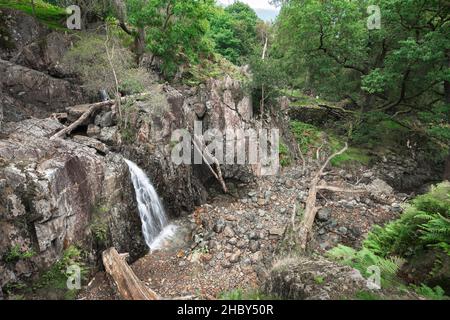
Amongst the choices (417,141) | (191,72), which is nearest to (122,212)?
(191,72)

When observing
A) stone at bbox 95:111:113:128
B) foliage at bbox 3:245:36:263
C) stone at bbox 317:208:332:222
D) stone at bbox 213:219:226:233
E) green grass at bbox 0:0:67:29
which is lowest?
stone at bbox 213:219:226:233

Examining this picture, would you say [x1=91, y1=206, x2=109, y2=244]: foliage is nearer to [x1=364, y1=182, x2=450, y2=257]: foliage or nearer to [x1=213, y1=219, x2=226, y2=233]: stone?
[x1=213, y1=219, x2=226, y2=233]: stone

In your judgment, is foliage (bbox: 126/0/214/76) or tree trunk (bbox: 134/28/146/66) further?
tree trunk (bbox: 134/28/146/66)

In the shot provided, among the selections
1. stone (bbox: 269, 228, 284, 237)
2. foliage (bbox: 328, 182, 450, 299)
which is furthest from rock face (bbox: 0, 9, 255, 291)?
foliage (bbox: 328, 182, 450, 299)

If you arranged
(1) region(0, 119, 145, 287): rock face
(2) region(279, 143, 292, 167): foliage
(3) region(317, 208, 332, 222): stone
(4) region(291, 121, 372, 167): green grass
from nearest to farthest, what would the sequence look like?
(1) region(0, 119, 145, 287): rock face
(3) region(317, 208, 332, 222): stone
(2) region(279, 143, 292, 167): foliage
(4) region(291, 121, 372, 167): green grass

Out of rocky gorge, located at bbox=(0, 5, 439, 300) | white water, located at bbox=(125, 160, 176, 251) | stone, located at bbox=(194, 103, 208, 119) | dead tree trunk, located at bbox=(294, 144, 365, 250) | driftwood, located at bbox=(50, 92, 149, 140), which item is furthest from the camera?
stone, located at bbox=(194, 103, 208, 119)

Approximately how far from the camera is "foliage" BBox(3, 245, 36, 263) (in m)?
6.21

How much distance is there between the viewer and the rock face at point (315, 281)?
173 inches

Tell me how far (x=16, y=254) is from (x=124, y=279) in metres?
2.47

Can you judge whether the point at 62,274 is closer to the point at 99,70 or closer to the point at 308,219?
the point at 308,219

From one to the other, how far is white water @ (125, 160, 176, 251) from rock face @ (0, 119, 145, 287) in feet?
1.45

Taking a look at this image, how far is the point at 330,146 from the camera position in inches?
671

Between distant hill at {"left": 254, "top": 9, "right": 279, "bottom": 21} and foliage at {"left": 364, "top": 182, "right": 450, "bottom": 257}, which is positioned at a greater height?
distant hill at {"left": 254, "top": 9, "right": 279, "bottom": 21}
